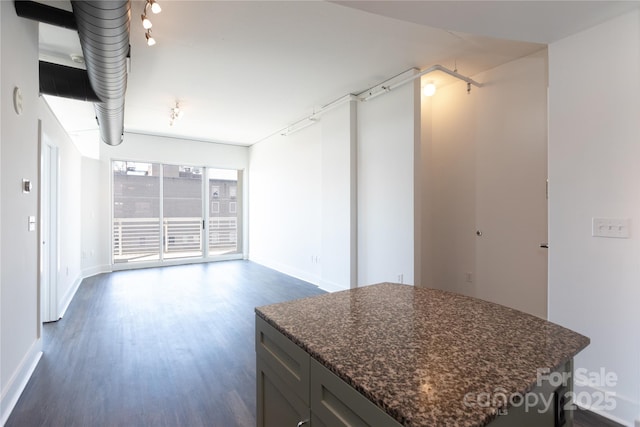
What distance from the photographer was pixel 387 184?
3803mm

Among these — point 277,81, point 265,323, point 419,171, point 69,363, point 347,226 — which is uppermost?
point 277,81

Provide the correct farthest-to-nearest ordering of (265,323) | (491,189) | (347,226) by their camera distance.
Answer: (347,226) < (491,189) < (265,323)

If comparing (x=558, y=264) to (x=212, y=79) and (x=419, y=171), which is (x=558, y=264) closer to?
(x=419, y=171)

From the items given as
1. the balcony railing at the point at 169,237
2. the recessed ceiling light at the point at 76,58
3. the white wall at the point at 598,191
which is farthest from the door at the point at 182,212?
the white wall at the point at 598,191

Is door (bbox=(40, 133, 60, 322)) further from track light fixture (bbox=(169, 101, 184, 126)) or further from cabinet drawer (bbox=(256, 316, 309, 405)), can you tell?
cabinet drawer (bbox=(256, 316, 309, 405))

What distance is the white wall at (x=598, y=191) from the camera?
6.18ft

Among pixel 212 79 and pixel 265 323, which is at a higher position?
pixel 212 79

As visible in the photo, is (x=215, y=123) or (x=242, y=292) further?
(x=215, y=123)

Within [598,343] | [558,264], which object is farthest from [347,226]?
[598,343]

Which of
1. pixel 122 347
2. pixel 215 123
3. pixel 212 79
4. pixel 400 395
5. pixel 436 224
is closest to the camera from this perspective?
pixel 400 395

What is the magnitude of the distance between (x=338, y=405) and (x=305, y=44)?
2955 mm

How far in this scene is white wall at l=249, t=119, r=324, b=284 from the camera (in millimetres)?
5328

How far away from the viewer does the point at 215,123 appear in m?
5.62

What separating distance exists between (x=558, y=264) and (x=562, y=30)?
5.31 ft
